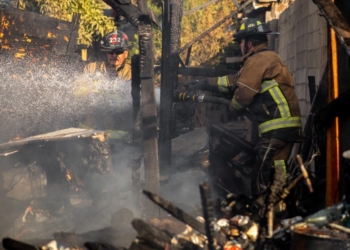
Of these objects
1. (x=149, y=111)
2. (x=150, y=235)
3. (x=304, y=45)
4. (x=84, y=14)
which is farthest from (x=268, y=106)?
(x=84, y=14)

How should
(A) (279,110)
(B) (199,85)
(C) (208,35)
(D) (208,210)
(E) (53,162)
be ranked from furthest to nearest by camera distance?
(C) (208,35) < (E) (53,162) < (B) (199,85) < (A) (279,110) < (D) (208,210)

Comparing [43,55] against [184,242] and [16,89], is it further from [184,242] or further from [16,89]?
[184,242]

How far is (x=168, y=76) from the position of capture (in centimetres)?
699

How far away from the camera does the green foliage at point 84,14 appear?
13359 mm

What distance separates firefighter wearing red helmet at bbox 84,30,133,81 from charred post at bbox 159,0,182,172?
125 inches

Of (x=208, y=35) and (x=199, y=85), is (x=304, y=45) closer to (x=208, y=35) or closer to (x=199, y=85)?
(x=199, y=85)

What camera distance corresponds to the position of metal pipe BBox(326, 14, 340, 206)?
4.25m

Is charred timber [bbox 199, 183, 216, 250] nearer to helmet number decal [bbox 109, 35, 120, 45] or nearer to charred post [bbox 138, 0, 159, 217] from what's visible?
charred post [bbox 138, 0, 159, 217]

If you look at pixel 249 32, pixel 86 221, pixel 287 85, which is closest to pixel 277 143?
pixel 287 85

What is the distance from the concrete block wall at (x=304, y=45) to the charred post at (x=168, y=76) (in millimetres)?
1743

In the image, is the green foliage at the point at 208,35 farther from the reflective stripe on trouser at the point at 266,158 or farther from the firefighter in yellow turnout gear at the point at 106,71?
the reflective stripe on trouser at the point at 266,158

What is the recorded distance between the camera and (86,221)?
6582mm

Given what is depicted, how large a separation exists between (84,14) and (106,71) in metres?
3.70

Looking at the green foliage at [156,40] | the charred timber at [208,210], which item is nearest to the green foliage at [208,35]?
the green foliage at [156,40]
